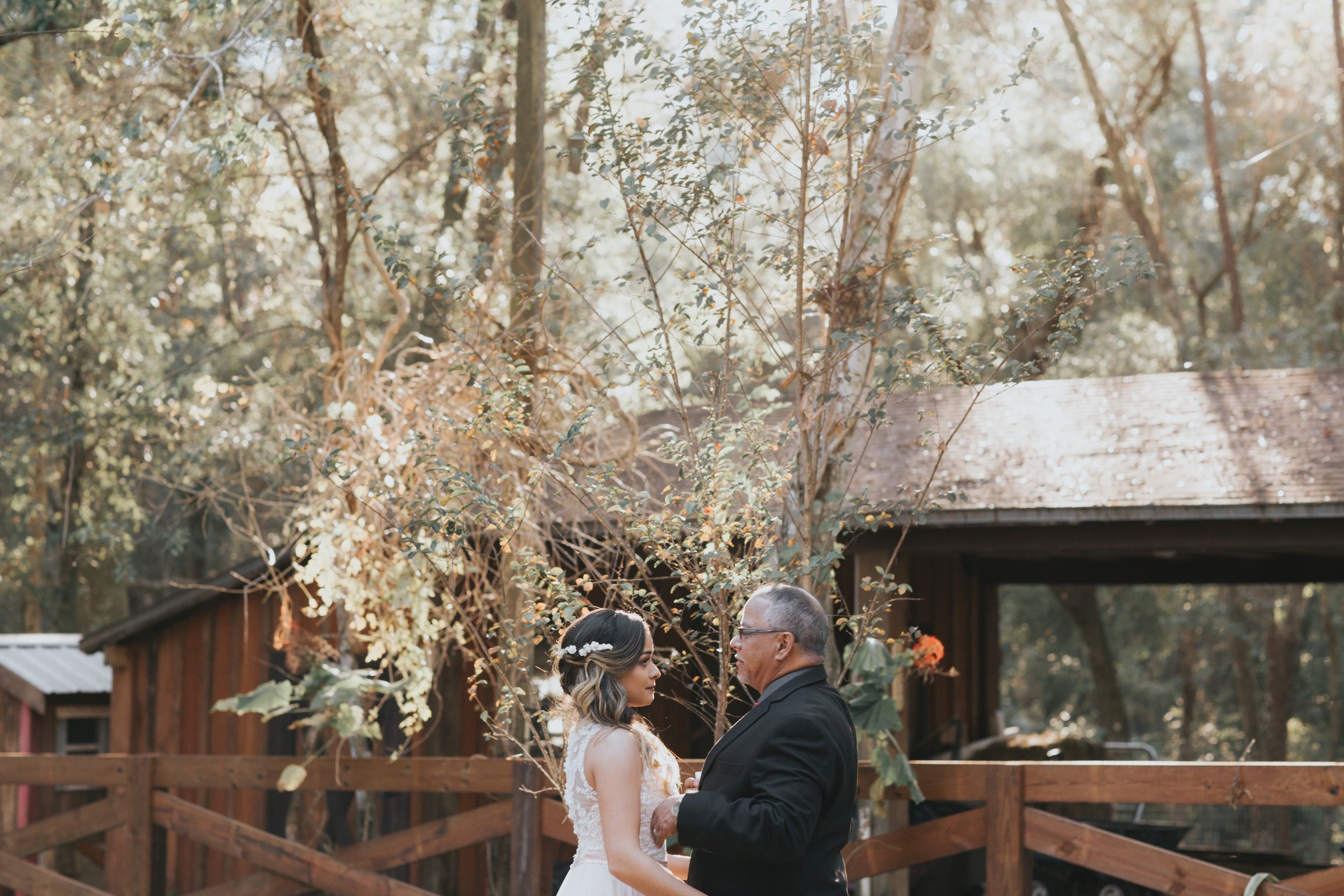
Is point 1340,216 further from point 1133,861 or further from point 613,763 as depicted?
point 613,763

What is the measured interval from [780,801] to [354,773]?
13.6 feet

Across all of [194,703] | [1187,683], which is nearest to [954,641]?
[194,703]

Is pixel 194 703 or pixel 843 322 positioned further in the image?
pixel 194 703

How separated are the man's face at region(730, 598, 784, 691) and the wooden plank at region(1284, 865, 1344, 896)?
110 inches

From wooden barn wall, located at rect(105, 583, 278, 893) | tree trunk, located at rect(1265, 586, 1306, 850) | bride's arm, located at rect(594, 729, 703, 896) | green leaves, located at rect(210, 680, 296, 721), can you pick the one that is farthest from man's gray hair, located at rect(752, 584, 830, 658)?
tree trunk, located at rect(1265, 586, 1306, 850)

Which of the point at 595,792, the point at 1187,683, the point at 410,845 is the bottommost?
the point at 1187,683

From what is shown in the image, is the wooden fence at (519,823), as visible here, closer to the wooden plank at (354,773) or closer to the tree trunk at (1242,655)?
the wooden plank at (354,773)

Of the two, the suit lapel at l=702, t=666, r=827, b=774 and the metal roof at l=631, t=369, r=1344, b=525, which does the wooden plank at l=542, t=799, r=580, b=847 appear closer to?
→ the metal roof at l=631, t=369, r=1344, b=525

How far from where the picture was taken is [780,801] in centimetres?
303

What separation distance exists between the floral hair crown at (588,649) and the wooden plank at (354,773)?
2.77 m

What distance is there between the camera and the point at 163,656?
9.71 meters

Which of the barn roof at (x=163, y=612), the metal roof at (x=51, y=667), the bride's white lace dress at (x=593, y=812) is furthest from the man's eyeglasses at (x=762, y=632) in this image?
the metal roof at (x=51, y=667)

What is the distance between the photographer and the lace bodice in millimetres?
3383

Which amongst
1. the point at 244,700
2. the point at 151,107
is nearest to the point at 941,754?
the point at 244,700
